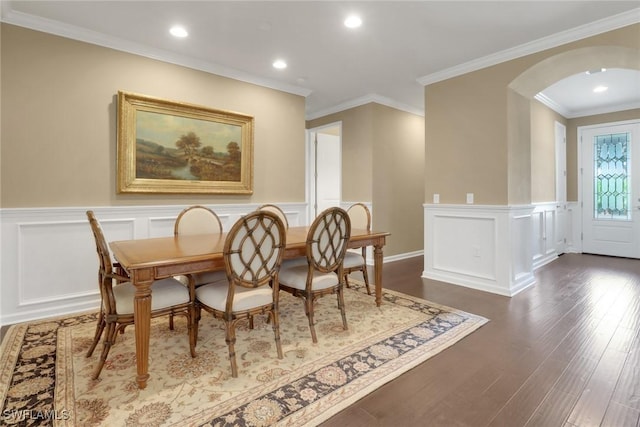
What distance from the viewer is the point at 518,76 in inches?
132

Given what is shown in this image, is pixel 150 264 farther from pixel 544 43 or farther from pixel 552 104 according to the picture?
pixel 552 104

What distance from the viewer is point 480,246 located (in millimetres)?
3707

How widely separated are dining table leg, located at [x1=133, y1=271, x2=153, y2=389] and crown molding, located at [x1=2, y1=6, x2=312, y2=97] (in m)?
2.62

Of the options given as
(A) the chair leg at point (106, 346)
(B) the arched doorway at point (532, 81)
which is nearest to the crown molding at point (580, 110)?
(B) the arched doorway at point (532, 81)

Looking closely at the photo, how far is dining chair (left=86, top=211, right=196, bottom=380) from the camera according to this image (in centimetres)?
186

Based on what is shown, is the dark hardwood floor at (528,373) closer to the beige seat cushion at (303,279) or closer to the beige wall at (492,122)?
the beige seat cushion at (303,279)

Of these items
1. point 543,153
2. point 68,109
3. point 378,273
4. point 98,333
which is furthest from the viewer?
point 543,153

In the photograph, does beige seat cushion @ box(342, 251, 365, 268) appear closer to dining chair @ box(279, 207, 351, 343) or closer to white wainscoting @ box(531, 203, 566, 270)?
dining chair @ box(279, 207, 351, 343)

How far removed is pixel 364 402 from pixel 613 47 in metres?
3.58

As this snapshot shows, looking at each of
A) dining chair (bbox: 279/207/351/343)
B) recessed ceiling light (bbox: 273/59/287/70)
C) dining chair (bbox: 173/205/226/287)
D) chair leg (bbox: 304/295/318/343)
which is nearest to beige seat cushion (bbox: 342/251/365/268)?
dining chair (bbox: 279/207/351/343)

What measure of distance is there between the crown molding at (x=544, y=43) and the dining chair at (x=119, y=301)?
3.75 m

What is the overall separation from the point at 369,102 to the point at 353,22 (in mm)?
2182

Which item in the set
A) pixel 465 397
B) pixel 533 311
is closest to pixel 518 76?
pixel 533 311

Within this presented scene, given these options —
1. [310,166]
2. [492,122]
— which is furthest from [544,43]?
[310,166]
